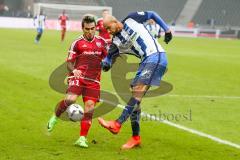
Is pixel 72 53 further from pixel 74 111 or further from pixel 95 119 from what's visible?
pixel 95 119

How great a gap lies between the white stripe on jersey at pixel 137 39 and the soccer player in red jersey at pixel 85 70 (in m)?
0.51

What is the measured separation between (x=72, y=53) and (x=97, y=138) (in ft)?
4.66

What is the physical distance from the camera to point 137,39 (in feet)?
26.8

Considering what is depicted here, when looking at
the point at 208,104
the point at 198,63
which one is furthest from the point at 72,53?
the point at 198,63

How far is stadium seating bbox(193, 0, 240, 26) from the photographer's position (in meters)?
82.2

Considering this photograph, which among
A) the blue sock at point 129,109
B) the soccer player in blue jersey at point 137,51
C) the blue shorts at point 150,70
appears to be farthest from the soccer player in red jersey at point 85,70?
the blue shorts at point 150,70

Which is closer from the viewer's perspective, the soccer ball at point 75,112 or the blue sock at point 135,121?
the blue sock at point 135,121

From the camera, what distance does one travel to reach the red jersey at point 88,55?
28.4ft

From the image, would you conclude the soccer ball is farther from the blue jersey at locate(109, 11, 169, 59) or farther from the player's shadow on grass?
the blue jersey at locate(109, 11, 169, 59)

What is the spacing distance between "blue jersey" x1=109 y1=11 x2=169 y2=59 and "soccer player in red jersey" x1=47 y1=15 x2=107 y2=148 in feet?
1.54

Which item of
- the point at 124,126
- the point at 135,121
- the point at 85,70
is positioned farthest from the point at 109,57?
the point at 124,126

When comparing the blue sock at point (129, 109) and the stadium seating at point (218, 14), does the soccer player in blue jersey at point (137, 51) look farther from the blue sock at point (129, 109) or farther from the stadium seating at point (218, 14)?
the stadium seating at point (218, 14)

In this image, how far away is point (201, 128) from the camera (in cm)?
1016

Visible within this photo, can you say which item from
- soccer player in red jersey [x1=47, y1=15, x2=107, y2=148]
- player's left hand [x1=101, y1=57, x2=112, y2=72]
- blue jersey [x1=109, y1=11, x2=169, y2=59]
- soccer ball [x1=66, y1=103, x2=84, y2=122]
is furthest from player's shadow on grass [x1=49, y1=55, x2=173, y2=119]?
blue jersey [x1=109, y1=11, x2=169, y2=59]
